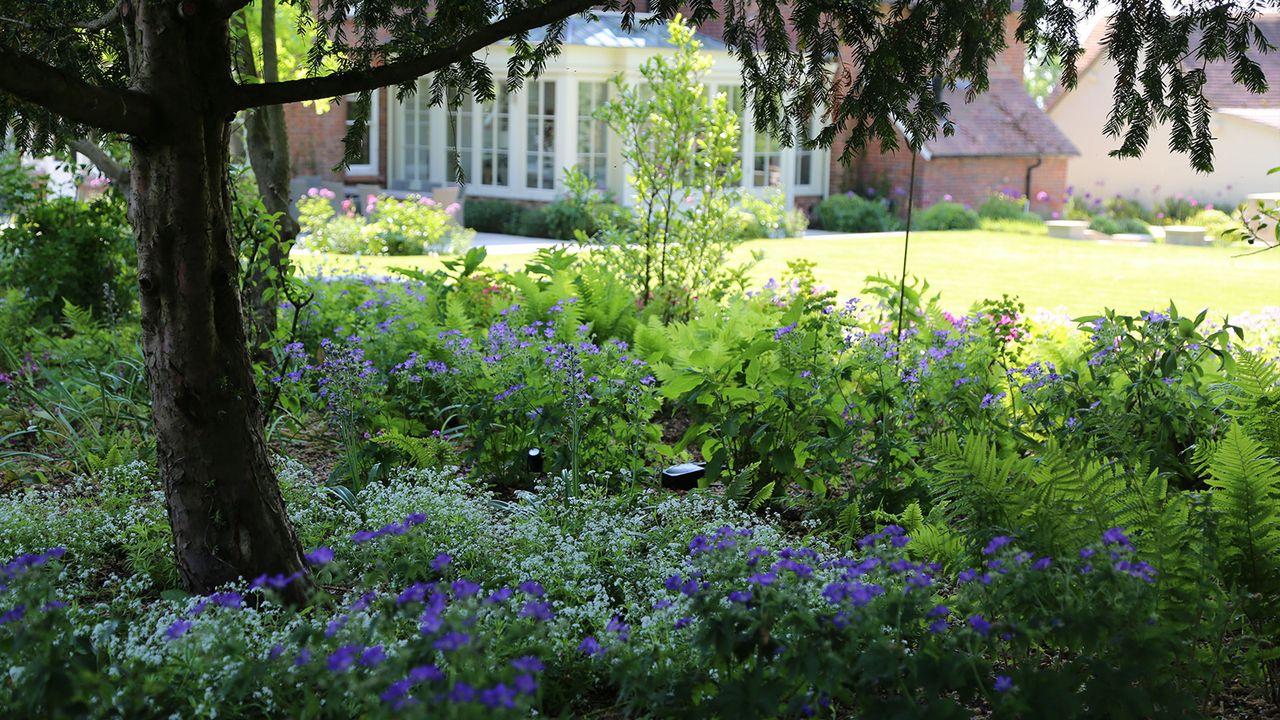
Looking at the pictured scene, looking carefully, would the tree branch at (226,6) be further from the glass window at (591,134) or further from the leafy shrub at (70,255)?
the glass window at (591,134)

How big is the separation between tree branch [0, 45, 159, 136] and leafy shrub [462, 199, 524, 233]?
17.4 m

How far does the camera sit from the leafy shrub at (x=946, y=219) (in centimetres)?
2222

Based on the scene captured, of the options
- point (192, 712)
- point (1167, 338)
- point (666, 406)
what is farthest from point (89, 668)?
point (666, 406)

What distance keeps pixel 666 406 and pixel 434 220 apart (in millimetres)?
10163

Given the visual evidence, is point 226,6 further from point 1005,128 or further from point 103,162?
point 1005,128

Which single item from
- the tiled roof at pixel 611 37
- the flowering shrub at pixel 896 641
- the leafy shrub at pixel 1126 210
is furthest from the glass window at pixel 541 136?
the flowering shrub at pixel 896 641

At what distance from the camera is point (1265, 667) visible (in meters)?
3.05

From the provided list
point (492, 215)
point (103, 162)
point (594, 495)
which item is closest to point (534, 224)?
point (492, 215)

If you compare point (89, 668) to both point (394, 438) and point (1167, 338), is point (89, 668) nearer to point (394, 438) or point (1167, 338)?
point (394, 438)

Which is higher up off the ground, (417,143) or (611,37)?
(611,37)

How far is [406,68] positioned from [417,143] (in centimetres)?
2028

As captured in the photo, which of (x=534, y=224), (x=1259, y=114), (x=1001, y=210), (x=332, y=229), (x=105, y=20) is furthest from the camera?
(x=1259, y=114)

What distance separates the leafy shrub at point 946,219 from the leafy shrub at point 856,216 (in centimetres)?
55

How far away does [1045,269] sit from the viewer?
15.7 m
